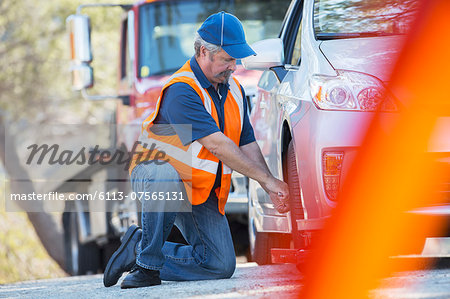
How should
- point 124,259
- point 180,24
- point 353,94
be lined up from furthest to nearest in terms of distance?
point 180,24 → point 124,259 → point 353,94

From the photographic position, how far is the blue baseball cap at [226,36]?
4671mm

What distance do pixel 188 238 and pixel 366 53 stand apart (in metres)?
1.62

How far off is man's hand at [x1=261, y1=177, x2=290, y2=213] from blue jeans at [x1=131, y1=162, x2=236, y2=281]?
492 millimetres

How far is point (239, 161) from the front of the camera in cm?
463

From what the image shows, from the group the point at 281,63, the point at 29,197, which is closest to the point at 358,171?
the point at 281,63

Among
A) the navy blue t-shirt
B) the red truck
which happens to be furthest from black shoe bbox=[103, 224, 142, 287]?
the red truck

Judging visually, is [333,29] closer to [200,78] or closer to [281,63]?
[281,63]

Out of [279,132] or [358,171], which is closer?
[358,171]

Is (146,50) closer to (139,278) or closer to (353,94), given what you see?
(139,278)

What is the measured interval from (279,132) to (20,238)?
1212 centimetres

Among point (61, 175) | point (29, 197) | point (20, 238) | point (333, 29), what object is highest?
point (333, 29)

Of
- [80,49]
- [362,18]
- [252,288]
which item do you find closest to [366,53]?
[362,18]

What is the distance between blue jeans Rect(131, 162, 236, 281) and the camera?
4688 mm

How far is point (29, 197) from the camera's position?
13305 mm
